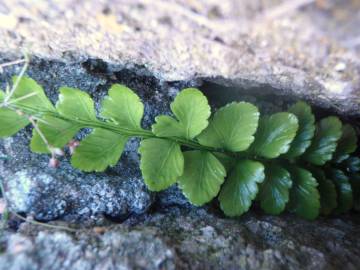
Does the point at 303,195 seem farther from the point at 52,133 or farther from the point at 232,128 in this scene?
the point at 52,133

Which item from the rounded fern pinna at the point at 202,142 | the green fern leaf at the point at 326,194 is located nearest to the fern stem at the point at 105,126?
the rounded fern pinna at the point at 202,142

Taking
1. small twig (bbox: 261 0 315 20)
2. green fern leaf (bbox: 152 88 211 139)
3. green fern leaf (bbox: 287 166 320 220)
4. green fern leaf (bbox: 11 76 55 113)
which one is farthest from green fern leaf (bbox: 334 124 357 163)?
green fern leaf (bbox: 11 76 55 113)

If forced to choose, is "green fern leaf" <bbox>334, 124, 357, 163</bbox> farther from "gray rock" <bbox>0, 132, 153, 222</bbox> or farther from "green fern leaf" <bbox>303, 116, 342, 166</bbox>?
"gray rock" <bbox>0, 132, 153, 222</bbox>

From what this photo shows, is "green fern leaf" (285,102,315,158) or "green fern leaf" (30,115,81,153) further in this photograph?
"green fern leaf" (285,102,315,158)

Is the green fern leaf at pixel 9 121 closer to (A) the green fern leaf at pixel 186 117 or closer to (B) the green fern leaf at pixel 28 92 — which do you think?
(B) the green fern leaf at pixel 28 92

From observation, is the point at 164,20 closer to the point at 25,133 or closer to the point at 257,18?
the point at 257,18

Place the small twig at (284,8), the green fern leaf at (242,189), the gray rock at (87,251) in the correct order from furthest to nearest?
the green fern leaf at (242,189), the gray rock at (87,251), the small twig at (284,8)

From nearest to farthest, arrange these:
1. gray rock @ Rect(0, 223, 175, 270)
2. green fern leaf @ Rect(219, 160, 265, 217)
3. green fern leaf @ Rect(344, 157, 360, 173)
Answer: gray rock @ Rect(0, 223, 175, 270)
green fern leaf @ Rect(219, 160, 265, 217)
green fern leaf @ Rect(344, 157, 360, 173)
